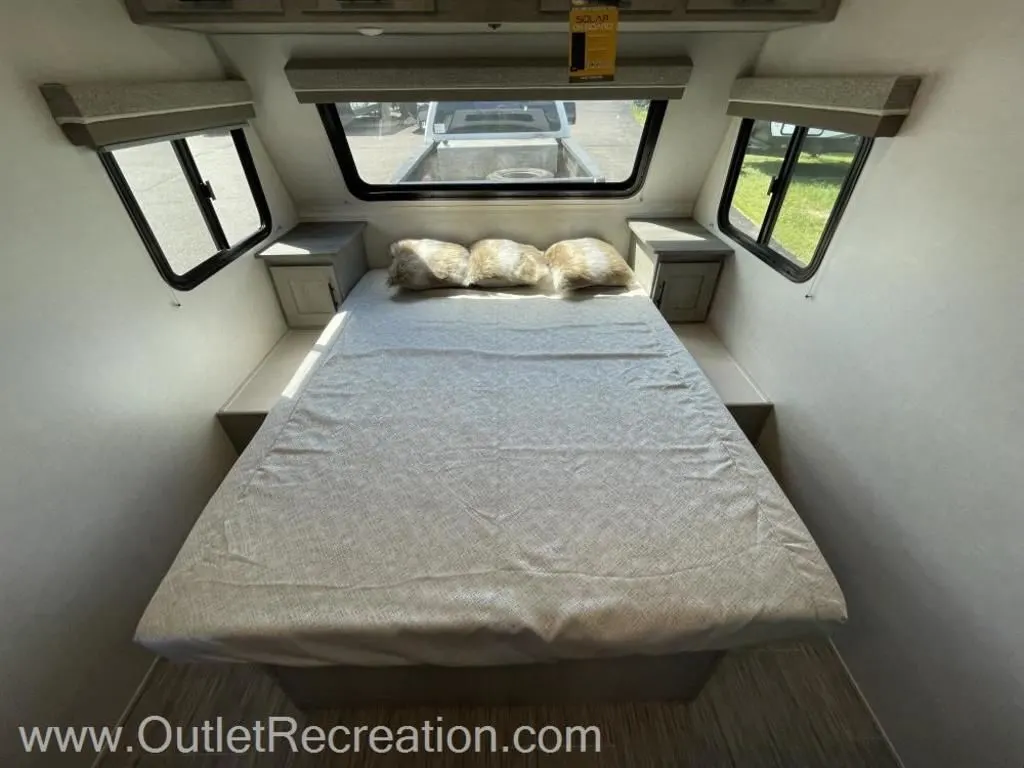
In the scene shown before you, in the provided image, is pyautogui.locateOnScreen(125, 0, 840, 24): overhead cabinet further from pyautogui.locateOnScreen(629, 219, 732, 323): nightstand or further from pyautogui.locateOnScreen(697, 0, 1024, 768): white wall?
pyautogui.locateOnScreen(629, 219, 732, 323): nightstand

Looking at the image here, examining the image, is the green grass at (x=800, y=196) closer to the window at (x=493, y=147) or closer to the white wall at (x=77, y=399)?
the window at (x=493, y=147)

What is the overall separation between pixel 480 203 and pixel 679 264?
3.80ft

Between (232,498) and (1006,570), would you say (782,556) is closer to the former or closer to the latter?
(1006,570)

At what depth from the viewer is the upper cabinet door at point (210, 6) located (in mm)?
1274

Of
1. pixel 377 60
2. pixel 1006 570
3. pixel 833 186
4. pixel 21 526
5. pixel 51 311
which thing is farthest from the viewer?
pixel 377 60

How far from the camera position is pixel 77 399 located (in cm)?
114

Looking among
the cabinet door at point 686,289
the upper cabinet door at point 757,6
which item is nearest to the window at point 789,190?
the cabinet door at point 686,289

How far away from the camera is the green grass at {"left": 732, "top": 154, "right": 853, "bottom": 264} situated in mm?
1486

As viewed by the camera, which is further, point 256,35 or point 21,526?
point 256,35

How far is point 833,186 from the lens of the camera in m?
1.47

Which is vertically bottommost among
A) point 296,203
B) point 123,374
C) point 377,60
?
point 123,374

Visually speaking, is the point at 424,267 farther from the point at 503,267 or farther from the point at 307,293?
the point at 307,293

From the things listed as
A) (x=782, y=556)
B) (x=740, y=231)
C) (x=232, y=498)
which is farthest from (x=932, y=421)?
(x=232, y=498)

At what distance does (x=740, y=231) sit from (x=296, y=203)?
2448 millimetres
